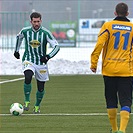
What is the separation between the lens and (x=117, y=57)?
927 centimetres

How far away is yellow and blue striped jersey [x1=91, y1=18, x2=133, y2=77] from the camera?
9.21m

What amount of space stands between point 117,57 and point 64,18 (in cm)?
2750

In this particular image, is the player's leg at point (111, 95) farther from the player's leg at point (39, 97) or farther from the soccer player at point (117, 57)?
the player's leg at point (39, 97)

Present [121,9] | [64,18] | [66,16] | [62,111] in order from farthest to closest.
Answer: [64,18] → [66,16] → [62,111] → [121,9]

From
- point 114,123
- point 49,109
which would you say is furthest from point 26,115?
point 114,123

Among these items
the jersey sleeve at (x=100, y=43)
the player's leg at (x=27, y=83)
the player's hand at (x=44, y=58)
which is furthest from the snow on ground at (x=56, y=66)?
the jersey sleeve at (x=100, y=43)

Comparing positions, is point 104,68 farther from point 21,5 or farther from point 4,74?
point 21,5

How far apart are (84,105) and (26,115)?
206 centimetres

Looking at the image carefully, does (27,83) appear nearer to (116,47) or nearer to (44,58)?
(44,58)

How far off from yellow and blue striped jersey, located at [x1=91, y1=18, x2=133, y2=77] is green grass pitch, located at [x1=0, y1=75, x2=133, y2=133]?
1.22 meters

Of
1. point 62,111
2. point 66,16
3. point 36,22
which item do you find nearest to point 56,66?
point 66,16

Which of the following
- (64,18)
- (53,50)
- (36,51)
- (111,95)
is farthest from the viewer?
(64,18)

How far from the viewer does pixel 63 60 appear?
26359mm

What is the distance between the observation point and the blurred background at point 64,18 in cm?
3206
